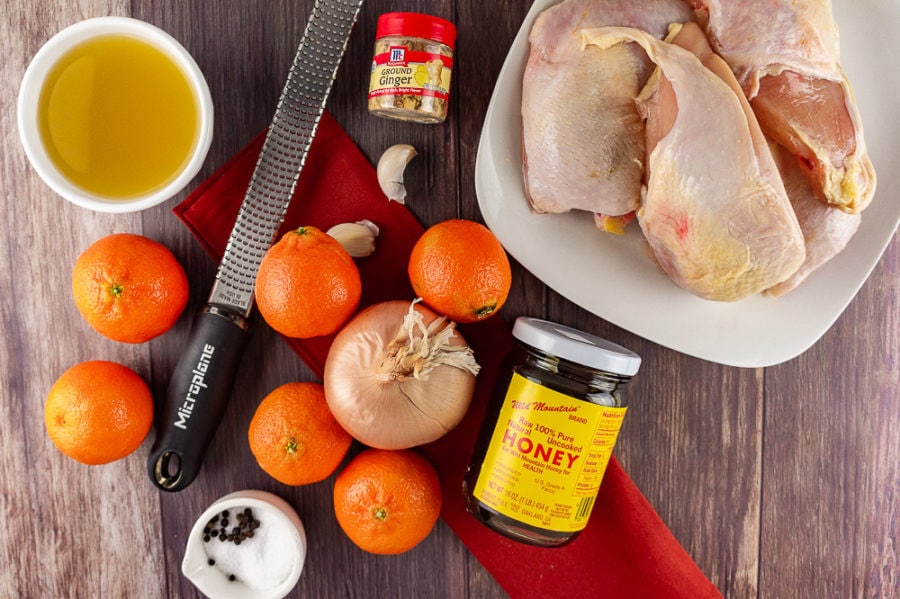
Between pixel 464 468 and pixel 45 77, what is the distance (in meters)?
0.82

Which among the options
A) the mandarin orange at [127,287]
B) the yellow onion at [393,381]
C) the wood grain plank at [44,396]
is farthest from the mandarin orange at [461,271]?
the wood grain plank at [44,396]

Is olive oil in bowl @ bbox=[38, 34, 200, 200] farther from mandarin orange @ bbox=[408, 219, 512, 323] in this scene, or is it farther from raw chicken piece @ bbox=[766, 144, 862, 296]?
raw chicken piece @ bbox=[766, 144, 862, 296]

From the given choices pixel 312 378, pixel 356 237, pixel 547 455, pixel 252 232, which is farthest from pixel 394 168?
pixel 547 455

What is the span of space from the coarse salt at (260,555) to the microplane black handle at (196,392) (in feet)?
0.38

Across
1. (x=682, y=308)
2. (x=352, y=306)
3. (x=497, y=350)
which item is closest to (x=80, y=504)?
(x=352, y=306)

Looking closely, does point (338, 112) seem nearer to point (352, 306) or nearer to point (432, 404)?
point (352, 306)

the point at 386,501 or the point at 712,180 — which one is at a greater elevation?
the point at 712,180

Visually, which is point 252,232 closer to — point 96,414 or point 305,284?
point 305,284

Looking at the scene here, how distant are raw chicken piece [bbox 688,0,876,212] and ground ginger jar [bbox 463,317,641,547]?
0.35 meters

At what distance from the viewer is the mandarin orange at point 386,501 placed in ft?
2.92

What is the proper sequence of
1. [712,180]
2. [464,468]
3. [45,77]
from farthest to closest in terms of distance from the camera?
[464,468]
[45,77]
[712,180]

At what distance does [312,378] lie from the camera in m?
1.02

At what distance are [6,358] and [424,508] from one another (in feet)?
2.31

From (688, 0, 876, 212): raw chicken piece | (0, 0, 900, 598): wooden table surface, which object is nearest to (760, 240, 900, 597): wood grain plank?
(0, 0, 900, 598): wooden table surface
